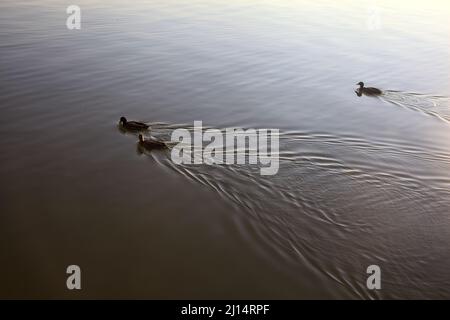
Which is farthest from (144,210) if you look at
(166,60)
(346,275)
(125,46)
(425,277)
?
(125,46)

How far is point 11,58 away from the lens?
16.6 metres

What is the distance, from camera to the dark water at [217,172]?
7.93 m

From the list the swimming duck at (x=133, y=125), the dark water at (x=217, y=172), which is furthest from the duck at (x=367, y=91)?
the swimming duck at (x=133, y=125)

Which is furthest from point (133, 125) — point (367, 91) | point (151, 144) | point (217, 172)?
point (367, 91)

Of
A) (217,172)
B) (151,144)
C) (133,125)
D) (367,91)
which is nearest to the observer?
(217,172)

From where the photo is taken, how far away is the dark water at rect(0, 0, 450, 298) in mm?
7934

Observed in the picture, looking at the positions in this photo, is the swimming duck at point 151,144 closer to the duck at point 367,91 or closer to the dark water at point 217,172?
the dark water at point 217,172

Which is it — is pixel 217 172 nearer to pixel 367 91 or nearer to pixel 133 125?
pixel 133 125

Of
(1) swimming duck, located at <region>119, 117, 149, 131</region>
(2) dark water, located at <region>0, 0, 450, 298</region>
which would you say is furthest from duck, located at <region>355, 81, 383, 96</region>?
(1) swimming duck, located at <region>119, 117, 149, 131</region>

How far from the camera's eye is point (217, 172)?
35.2 feet

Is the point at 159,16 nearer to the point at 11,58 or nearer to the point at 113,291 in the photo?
the point at 11,58

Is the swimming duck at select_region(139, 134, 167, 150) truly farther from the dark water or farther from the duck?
the duck

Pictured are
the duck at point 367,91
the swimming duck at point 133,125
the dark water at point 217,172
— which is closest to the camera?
the dark water at point 217,172
